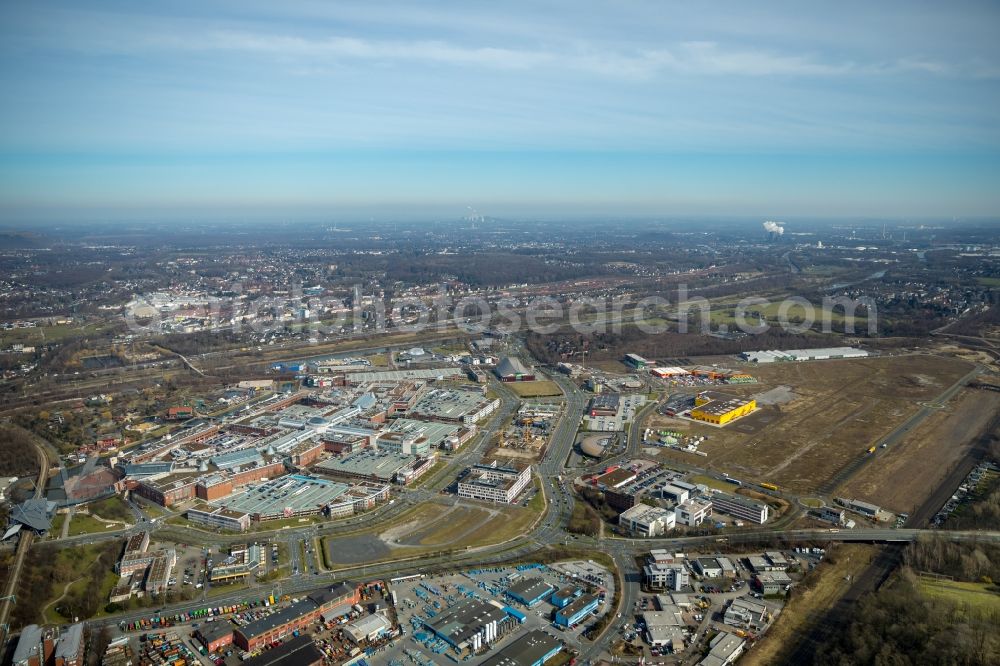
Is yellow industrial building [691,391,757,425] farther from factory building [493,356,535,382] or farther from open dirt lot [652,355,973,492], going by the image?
factory building [493,356,535,382]

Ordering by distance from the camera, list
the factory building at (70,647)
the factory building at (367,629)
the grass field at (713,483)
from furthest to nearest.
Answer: the grass field at (713,483)
the factory building at (367,629)
the factory building at (70,647)

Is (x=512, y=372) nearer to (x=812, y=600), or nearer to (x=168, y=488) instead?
(x=168, y=488)

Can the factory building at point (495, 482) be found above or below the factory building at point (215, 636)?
above

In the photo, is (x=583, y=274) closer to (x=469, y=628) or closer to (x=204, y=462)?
(x=204, y=462)

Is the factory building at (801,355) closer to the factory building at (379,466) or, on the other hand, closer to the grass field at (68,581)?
the factory building at (379,466)

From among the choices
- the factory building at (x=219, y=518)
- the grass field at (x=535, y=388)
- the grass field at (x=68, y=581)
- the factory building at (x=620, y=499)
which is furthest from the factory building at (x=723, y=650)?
the grass field at (x=535, y=388)

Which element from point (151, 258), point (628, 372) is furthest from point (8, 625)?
point (151, 258)
